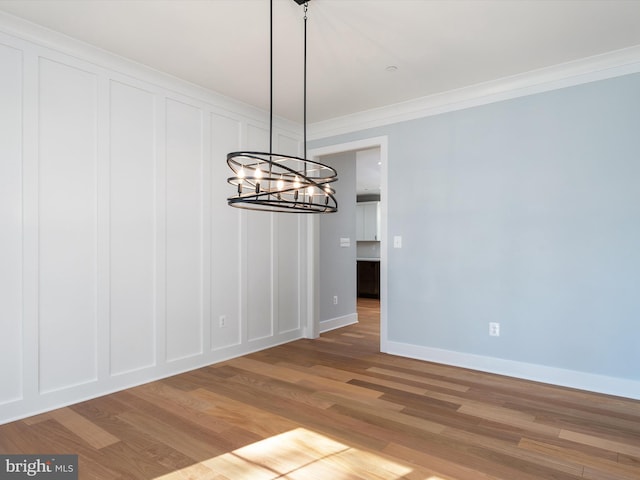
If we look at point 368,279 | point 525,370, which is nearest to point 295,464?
point 525,370

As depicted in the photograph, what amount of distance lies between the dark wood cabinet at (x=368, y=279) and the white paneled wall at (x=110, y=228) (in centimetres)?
460

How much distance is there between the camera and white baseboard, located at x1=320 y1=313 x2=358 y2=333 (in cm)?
552

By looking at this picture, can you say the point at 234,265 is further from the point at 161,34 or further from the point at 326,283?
the point at 161,34

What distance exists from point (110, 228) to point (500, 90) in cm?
365

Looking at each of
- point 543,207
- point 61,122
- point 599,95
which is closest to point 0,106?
point 61,122

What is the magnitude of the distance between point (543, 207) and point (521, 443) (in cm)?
202

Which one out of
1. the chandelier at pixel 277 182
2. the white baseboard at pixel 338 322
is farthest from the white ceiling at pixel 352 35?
the white baseboard at pixel 338 322

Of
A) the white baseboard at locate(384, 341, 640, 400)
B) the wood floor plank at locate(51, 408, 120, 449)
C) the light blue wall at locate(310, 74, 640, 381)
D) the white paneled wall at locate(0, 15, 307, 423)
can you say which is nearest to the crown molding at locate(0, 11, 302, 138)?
the white paneled wall at locate(0, 15, 307, 423)

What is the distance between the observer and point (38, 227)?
2.76m

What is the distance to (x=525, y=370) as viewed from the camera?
350 centimetres

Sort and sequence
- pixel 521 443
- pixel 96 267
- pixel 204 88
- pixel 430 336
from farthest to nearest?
pixel 430 336, pixel 204 88, pixel 96 267, pixel 521 443

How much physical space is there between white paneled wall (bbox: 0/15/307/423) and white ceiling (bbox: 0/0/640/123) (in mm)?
330

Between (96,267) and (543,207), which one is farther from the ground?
(543,207)

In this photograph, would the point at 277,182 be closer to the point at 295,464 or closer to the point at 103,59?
the point at 295,464
